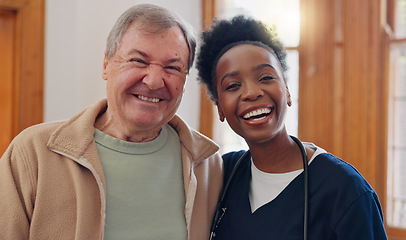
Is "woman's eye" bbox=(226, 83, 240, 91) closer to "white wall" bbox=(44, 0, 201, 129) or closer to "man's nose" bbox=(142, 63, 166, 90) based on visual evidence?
"man's nose" bbox=(142, 63, 166, 90)

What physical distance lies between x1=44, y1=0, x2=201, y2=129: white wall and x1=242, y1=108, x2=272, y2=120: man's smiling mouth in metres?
1.53

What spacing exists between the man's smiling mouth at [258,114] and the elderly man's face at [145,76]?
0.83ft

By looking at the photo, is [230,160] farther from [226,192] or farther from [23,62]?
[23,62]

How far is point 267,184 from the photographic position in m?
1.40

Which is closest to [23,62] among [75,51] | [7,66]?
[7,66]

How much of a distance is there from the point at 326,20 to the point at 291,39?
294 mm

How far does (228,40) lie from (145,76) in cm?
40

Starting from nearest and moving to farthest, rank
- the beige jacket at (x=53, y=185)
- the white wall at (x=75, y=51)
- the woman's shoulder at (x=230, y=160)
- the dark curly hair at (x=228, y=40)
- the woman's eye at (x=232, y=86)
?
the beige jacket at (x=53, y=185), the woman's eye at (x=232, y=86), the dark curly hair at (x=228, y=40), the woman's shoulder at (x=230, y=160), the white wall at (x=75, y=51)

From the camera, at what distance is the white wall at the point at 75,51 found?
261cm

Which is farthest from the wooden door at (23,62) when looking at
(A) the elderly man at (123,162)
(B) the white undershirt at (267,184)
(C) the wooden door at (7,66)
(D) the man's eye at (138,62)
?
(B) the white undershirt at (267,184)

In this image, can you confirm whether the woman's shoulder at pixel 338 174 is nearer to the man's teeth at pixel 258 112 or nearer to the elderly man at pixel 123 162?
the man's teeth at pixel 258 112

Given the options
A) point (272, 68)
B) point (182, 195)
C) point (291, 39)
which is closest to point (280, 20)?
point (291, 39)

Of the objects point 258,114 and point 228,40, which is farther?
point 228,40

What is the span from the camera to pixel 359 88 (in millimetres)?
2535
